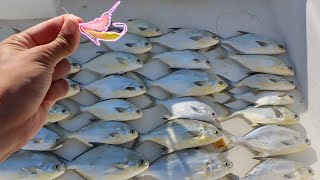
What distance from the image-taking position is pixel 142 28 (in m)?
2.54

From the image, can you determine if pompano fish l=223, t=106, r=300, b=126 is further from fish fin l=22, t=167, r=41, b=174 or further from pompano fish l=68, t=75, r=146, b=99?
fish fin l=22, t=167, r=41, b=174

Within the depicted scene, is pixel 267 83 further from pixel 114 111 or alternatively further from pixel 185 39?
pixel 114 111

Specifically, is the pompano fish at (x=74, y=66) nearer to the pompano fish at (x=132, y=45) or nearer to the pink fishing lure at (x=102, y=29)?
the pompano fish at (x=132, y=45)

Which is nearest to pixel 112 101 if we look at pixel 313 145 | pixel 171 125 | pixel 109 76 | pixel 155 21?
pixel 109 76

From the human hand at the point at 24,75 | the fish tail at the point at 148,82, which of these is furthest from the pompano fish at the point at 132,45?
the human hand at the point at 24,75

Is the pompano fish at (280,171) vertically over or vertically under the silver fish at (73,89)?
under

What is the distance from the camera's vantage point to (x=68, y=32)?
129 cm

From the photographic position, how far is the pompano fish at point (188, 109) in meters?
2.32

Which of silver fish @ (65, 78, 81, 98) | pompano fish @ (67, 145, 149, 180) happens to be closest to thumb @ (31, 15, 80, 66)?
pompano fish @ (67, 145, 149, 180)

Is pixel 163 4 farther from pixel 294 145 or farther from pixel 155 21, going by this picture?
pixel 294 145

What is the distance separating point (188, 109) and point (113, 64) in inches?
16.9

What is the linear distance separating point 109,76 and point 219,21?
2.30 feet

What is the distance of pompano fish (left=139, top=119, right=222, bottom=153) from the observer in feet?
7.26

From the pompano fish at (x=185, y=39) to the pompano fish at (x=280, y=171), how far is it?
27.3 inches
